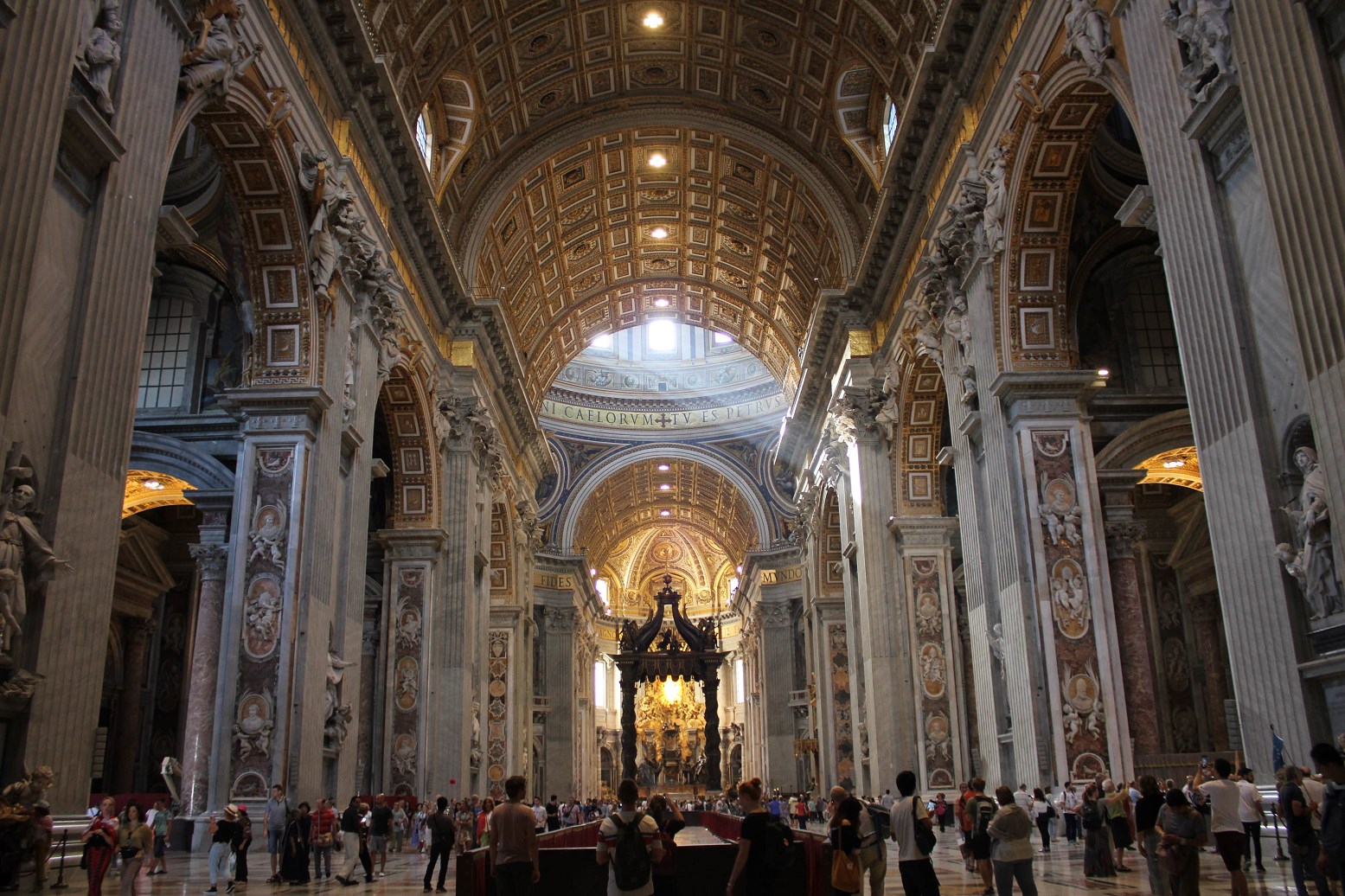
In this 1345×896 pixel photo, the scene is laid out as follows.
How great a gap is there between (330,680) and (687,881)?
761cm

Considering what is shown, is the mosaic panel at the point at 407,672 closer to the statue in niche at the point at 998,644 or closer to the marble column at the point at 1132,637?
the statue in niche at the point at 998,644

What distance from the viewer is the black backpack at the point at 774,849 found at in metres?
5.96

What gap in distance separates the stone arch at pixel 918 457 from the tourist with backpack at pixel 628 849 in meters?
15.6

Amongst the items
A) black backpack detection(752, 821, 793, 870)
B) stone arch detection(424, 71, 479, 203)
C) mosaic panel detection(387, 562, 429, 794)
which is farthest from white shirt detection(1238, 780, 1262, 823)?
stone arch detection(424, 71, 479, 203)

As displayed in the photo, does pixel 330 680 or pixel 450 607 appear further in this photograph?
pixel 450 607

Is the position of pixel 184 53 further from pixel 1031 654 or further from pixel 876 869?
pixel 1031 654

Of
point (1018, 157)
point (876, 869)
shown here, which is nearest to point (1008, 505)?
point (1018, 157)

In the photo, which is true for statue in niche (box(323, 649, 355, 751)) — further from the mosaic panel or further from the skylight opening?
the skylight opening

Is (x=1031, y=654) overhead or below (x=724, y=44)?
below

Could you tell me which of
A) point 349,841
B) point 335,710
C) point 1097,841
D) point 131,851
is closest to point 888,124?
point 335,710

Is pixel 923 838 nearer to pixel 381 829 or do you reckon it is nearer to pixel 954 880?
pixel 954 880

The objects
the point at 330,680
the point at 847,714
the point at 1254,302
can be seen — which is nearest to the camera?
the point at 1254,302

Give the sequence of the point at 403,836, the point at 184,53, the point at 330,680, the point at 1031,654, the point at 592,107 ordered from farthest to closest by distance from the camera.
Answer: the point at 592,107, the point at 403,836, the point at 330,680, the point at 1031,654, the point at 184,53

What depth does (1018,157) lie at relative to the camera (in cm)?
1407
